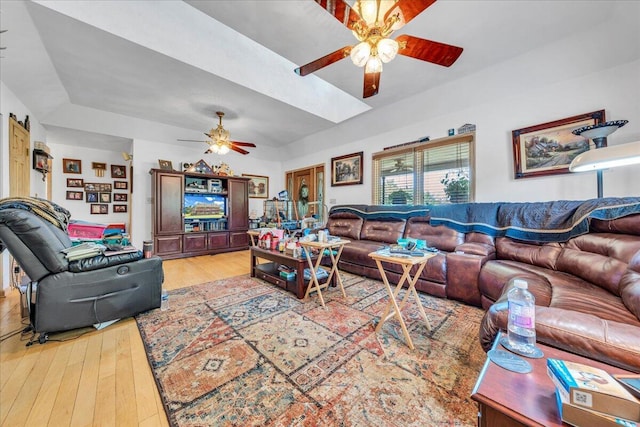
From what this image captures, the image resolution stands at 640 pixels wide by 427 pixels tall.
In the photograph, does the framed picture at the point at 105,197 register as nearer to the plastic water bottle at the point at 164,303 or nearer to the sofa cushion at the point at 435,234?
the plastic water bottle at the point at 164,303

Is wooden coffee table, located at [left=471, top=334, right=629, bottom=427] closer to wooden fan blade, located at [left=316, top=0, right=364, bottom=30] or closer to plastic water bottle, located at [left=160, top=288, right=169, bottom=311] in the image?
wooden fan blade, located at [left=316, top=0, right=364, bottom=30]

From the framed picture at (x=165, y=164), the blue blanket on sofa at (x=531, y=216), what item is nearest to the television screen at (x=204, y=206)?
the framed picture at (x=165, y=164)

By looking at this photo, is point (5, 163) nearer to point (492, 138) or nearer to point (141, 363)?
point (141, 363)

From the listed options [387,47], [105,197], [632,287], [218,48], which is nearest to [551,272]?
[632,287]

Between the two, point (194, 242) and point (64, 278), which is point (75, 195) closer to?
point (194, 242)

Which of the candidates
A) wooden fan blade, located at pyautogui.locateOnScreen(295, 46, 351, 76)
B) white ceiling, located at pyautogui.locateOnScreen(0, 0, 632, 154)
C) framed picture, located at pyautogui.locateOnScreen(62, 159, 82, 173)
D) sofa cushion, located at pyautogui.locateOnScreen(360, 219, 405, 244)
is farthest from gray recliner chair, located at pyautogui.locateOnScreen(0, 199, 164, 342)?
framed picture, located at pyautogui.locateOnScreen(62, 159, 82, 173)

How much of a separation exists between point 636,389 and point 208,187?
20.4 feet

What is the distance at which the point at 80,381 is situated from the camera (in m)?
1.46

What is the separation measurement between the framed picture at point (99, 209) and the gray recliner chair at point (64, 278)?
13.9ft

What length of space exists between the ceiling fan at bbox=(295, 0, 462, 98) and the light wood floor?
2.69 metres

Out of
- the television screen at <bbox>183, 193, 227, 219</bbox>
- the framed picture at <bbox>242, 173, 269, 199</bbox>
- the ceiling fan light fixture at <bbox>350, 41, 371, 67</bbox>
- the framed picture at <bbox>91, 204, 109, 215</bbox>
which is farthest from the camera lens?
the framed picture at <bbox>242, 173, 269, 199</bbox>

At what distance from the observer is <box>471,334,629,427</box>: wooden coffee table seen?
0.70 meters

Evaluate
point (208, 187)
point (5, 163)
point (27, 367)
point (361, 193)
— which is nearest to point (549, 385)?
point (27, 367)

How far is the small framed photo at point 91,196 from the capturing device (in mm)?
5320
